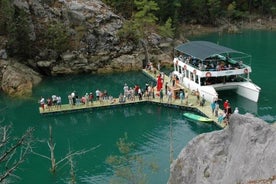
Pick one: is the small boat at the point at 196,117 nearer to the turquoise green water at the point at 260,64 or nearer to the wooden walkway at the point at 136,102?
the wooden walkway at the point at 136,102

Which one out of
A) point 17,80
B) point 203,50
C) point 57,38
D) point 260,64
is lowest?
point 260,64

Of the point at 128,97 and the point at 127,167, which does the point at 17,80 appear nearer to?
the point at 128,97

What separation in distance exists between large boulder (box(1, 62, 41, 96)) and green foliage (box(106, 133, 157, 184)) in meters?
22.7

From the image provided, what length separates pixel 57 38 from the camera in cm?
6506

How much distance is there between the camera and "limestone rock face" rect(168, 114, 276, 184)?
46.4 ft

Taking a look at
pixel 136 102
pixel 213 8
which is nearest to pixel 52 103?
pixel 136 102

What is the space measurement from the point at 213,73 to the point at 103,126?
14165mm

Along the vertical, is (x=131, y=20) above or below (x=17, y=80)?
above

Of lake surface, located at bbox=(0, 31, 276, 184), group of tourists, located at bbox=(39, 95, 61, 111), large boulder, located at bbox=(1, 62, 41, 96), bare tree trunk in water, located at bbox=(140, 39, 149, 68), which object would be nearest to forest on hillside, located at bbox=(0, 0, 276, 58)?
bare tree trunk in water, located at bbox=(140, 39, 149, 68)

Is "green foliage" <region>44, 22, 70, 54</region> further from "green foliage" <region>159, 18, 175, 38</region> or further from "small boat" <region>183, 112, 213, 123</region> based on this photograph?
"small boat" <region>183, 112, 213, 123</region>

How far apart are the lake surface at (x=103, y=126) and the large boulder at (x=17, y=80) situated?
4.08 feet

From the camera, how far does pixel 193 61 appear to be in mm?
55594

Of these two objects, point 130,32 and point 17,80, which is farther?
point 130,32

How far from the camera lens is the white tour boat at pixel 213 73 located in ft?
167
